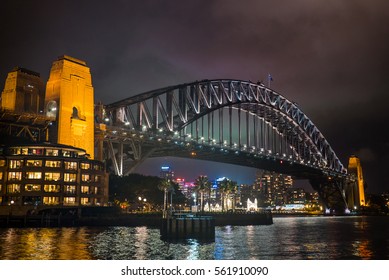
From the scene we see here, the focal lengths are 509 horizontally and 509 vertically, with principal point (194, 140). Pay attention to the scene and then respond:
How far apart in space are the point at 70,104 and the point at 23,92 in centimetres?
863

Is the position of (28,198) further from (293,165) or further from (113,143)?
(293,165)

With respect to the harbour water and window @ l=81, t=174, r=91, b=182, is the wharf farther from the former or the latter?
the harbour water

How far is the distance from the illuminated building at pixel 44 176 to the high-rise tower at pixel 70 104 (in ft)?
11.4

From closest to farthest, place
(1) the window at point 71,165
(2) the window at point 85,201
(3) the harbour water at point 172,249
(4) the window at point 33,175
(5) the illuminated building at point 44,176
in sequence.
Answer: (3) the harbour water at point 172,249 < (5) the illuminated building at point 44,176 < (4) the window at point 33,175 < (1) the window at point 71,165 < (2) the window at point 85,201

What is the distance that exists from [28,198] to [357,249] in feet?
132

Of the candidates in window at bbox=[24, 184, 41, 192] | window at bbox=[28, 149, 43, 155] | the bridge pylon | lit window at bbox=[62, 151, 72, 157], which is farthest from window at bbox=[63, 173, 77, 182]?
the bridge pylon

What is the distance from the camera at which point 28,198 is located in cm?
6188

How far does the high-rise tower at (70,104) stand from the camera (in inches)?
2689

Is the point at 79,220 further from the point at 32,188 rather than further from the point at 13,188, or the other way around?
the point at 13,188

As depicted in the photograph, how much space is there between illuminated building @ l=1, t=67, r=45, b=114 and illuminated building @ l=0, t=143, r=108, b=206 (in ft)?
29.0

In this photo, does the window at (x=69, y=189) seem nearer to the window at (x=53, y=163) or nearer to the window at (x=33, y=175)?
the window at (x=53, y=163)

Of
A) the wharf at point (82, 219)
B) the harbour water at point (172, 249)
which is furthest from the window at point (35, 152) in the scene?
the harbour water at point (172, 249)

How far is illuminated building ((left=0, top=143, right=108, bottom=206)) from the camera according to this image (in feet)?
204
